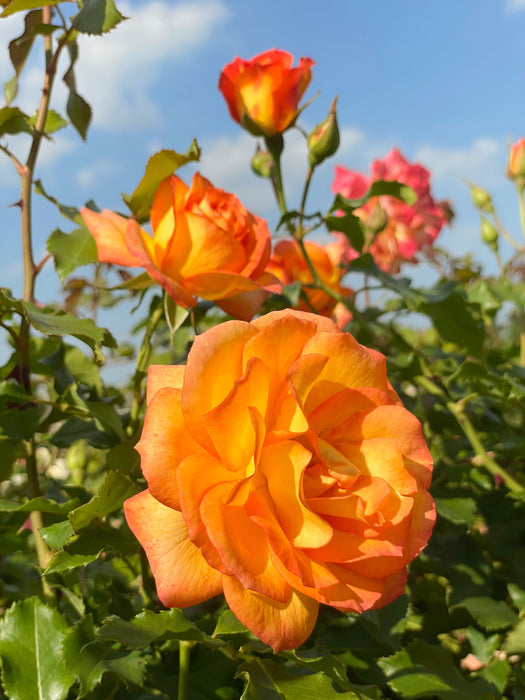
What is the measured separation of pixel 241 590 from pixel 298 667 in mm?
266

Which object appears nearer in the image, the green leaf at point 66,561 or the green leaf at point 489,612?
the green leaf at point 66,561

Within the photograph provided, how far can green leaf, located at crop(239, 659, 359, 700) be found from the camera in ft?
1.68

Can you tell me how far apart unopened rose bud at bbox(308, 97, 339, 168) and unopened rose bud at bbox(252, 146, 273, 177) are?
147 millimetres

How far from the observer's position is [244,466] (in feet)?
1.62

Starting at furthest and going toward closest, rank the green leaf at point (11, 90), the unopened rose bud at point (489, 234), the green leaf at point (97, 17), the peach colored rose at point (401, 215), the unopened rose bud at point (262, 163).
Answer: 1. the peach colored rose at point (401, 215)
2. the unopened rose bud at point (489, 234)
3. the unopened rose bud at point (262, 163)
4. the green leaf at point (11, 90)
5. the green leaf at point (97, 17)

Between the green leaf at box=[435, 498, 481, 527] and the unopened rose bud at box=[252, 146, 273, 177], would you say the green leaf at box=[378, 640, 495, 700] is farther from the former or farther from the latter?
the unopened rose bud at box=[252, 146, 273, 177]

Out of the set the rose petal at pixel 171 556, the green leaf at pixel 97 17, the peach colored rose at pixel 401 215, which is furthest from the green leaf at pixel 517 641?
the peach colored rose at pixel 401 215

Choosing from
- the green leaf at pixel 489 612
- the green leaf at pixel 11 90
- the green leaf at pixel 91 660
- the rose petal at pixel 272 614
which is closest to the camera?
the rose petal at pixel 272 614

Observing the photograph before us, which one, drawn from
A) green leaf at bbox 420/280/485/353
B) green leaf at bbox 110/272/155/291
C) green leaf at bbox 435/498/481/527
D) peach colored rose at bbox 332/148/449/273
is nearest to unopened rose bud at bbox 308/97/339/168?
green leaf at bbox 420/280/485/353

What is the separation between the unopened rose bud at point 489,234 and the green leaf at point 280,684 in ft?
3.68

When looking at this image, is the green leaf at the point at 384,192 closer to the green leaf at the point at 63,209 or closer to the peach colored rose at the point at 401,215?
the green leaf at the point at 63,209

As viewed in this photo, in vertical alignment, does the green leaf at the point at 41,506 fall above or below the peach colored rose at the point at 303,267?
below

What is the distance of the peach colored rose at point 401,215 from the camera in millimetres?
1829

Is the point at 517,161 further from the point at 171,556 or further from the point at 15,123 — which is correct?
the point at 171,556
